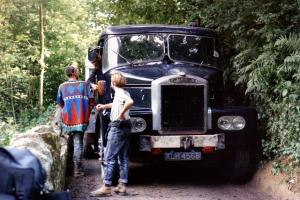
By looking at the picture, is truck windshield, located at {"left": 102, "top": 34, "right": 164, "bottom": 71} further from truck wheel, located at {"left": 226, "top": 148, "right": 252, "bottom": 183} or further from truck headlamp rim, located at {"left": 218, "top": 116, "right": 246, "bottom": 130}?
truck wheel, located at {"left": 226, "top": 148, "right": 252, "bottom": 183}

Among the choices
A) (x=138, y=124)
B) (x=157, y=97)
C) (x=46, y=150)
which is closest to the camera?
(x=46, y=150)

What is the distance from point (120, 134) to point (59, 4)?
66.3 feet

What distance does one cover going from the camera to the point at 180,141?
7633 mm

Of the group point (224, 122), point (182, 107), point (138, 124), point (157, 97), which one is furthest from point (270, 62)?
point (138, 124)

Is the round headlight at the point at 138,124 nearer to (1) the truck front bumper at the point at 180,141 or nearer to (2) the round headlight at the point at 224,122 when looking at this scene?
(1) the truck front bumper at the point at 180,141

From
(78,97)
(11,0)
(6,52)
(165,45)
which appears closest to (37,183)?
(78,97)

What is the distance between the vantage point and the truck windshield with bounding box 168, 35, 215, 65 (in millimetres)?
8812

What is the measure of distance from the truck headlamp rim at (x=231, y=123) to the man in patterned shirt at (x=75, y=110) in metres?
2.30

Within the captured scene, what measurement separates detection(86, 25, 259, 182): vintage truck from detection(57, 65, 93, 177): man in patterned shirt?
0.37 meters

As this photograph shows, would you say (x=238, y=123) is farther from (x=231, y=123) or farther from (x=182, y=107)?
(x=182, y=107)

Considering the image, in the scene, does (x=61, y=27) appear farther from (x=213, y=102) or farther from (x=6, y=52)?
(x=213, y=102)

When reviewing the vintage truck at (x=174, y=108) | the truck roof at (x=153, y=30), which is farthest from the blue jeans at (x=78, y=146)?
the truck roof at (x=153, y=30)

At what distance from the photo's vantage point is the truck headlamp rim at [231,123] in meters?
7.94

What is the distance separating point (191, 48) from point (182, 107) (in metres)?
1.54
